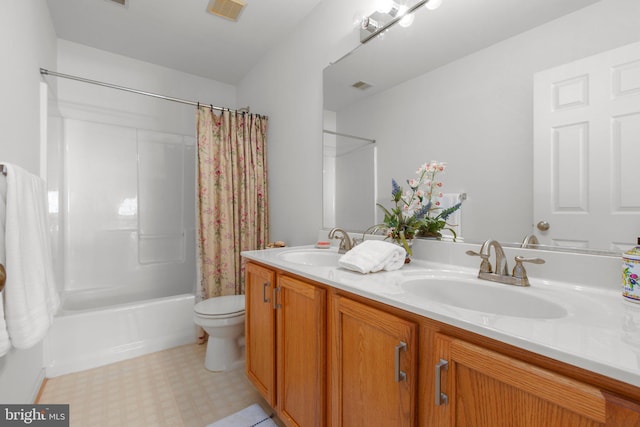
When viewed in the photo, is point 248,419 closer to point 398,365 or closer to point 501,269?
point 398,365

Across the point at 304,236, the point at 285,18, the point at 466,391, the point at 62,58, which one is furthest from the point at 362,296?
the point at 62,58

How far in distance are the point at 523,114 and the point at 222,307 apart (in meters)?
1.99

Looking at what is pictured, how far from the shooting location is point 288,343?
1242mm

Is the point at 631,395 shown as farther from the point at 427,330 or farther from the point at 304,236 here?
the point at 304,236

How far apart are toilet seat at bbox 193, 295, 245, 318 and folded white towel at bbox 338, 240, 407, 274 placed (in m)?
1.11

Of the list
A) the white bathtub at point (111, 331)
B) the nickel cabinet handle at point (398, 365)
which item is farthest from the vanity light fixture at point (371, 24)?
the white bathtub at point (111, 331)

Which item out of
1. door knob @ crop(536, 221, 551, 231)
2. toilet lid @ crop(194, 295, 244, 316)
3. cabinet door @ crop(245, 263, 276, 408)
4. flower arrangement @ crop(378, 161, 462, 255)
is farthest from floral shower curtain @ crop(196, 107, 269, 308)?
door knob @ crop(536, 221, 551, 231)

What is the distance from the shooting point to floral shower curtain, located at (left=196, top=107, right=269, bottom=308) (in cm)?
235

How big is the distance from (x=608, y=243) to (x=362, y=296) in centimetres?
75

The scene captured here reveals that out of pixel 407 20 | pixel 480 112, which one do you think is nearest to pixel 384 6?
pixel 407 20

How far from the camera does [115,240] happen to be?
273cm

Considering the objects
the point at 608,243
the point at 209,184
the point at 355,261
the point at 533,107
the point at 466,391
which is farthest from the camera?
the point at 209,184

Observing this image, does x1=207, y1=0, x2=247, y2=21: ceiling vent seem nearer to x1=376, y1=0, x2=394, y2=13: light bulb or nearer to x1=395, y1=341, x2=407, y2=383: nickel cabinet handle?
x1=376, y1=0, x2=394, y2=13: light bulb
